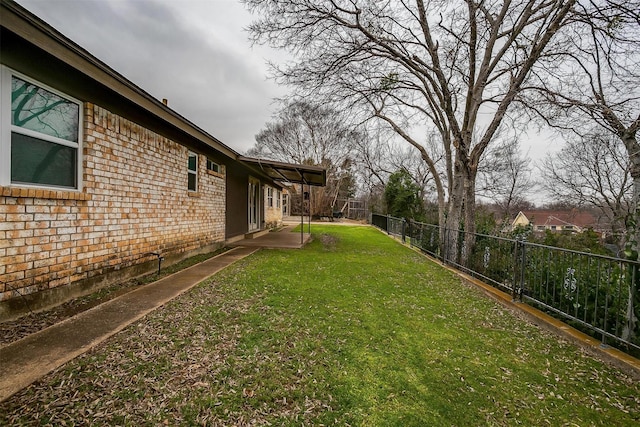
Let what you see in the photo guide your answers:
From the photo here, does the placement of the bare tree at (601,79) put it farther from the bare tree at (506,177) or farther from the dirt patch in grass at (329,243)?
the bare tree at (506,177)

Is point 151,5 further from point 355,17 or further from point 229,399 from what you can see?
point 229,399

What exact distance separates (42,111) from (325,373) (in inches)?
166

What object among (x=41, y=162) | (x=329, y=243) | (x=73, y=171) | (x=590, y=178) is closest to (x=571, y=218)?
(x=590, y=178)

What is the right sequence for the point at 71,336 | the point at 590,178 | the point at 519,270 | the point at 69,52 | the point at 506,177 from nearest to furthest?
the point at 71,336 → the point at 69,52 → the point at 519,270 → the point at 590,178 → the point at 506,177

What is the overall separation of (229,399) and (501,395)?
2.13m

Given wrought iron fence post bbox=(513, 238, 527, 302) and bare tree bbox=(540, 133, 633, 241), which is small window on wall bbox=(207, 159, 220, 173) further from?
bare tree bbox=(540, 133, 633, 241)

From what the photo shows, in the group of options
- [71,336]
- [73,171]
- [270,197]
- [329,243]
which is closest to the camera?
[71,336]

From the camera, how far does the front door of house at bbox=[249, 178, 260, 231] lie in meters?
12.7

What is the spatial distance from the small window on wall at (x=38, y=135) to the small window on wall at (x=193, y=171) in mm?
3399

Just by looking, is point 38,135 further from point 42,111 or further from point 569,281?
point 569,281

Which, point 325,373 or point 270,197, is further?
point 270,197

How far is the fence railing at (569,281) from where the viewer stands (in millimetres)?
3104

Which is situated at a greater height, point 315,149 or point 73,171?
point 315,149

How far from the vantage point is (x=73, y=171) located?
3801 mm
